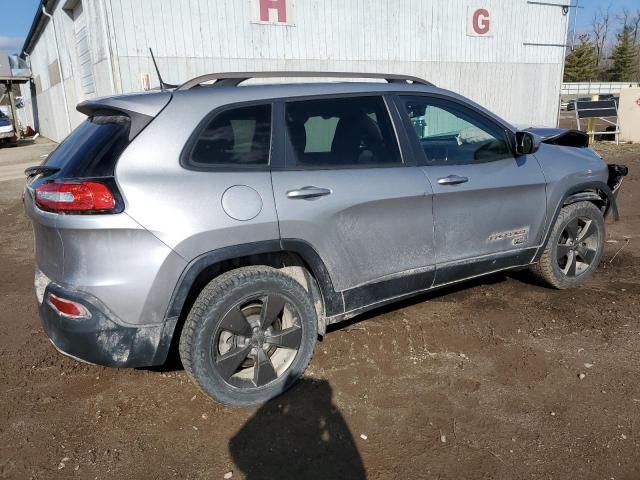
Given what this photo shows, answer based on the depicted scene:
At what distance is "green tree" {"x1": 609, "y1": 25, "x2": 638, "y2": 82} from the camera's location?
65.1 meters

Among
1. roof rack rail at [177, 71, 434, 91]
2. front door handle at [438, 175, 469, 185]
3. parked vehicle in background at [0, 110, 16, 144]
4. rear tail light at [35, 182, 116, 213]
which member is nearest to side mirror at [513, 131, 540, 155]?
front door handle at [438, 175, 469, 185]

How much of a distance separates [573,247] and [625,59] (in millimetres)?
74021

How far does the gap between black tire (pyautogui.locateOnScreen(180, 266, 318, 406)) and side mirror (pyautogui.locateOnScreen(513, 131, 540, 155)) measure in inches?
77.8

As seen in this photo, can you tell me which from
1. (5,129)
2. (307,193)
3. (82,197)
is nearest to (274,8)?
(307,193)

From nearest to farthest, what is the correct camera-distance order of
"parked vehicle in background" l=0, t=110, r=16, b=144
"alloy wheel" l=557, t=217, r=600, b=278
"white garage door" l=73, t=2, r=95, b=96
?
"alloy wheel" l=557, t=217, r=600, b=278, "white garage door" l=73, t=2, r=95, b=96, "parked vehicle in background" l=0, t=110, r=16, b=144

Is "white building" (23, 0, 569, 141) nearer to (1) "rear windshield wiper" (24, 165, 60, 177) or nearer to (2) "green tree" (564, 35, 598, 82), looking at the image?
(1) "rear windshield wiper" (24, 165, 60, 177)

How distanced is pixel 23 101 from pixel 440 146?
43159mm

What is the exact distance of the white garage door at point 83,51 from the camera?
12403mm

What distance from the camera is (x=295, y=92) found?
3107 mm

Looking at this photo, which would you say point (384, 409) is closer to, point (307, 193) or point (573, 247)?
point (307, 193)

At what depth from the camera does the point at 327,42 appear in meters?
12.2

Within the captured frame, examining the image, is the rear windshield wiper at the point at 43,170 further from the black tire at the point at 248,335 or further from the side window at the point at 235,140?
the black tire at the point at 248,335

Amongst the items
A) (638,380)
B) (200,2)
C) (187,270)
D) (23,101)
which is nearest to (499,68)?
(200,2)

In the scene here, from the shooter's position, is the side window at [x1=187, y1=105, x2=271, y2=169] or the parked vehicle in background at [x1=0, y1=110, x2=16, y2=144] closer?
the side window at [x1=187, y1=105, x2=271, y2=169]
